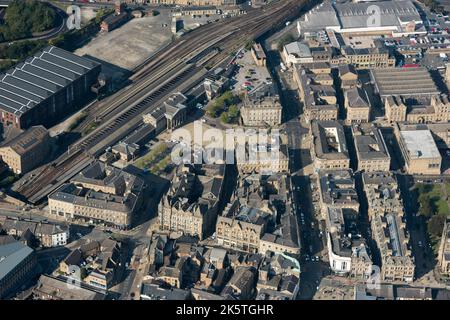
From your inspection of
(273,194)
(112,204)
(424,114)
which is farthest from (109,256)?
(424,114)

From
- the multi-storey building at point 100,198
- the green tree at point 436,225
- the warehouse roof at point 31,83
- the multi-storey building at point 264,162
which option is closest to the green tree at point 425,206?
the green tree at point 436,225

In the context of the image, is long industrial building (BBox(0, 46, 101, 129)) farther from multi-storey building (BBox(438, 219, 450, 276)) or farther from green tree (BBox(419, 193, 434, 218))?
multi-storey building (BBox(438, 219, 450, 276))

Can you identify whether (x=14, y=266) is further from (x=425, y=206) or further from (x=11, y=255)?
(x=425, y=206)

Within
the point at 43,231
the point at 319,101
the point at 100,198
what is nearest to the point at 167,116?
the point at 100,198

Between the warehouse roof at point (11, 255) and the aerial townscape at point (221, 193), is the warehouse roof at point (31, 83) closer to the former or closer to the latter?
the aerial townscape at point (221, 193)

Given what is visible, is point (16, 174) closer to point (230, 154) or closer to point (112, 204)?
point (112, 204)

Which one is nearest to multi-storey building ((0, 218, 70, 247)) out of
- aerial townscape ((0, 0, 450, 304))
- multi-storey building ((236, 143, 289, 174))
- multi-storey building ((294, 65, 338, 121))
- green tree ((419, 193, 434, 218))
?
aerial townscape ((0, 0, 450, 304))
